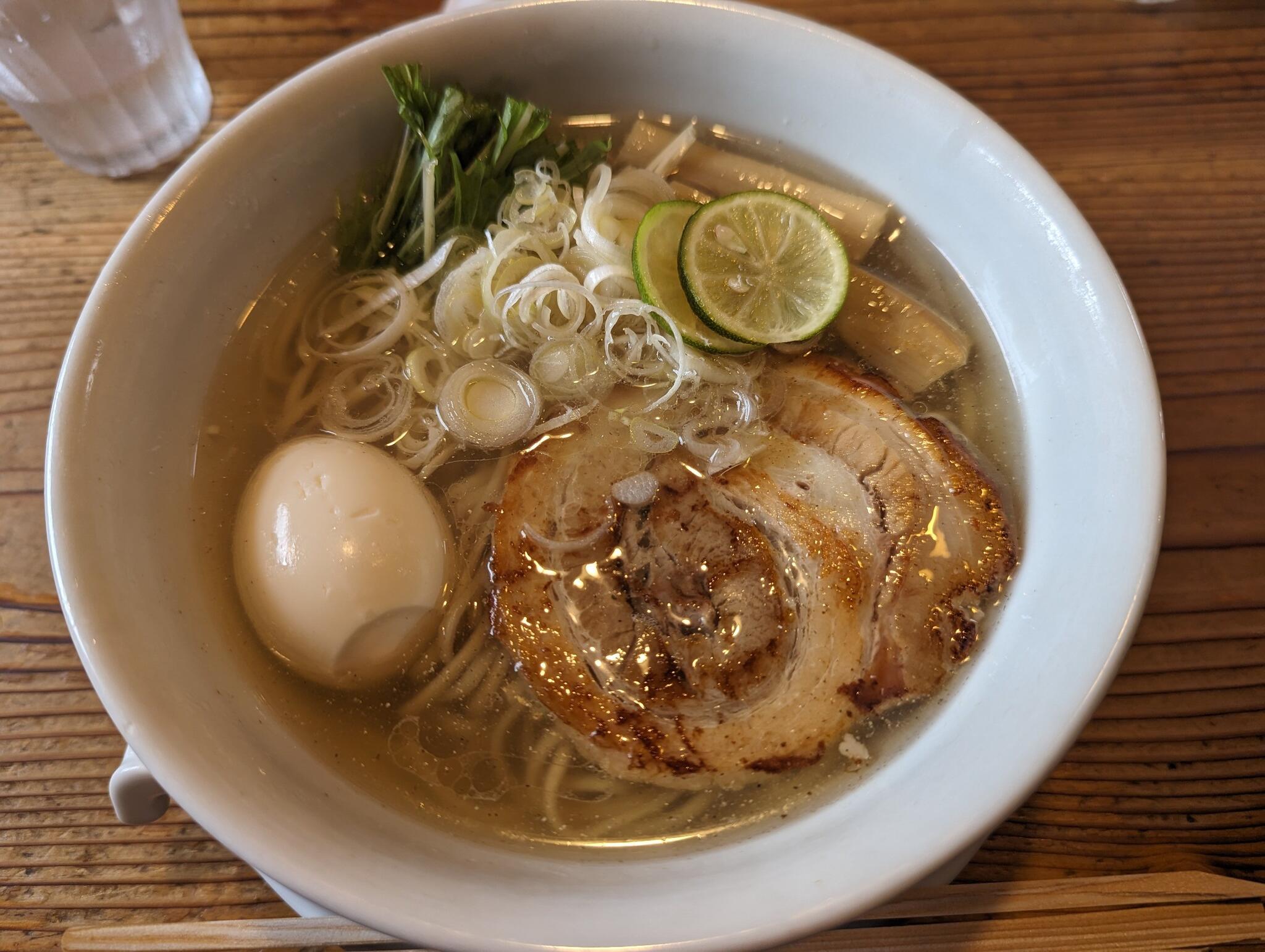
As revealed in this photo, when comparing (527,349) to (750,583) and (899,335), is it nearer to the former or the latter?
(750,583)

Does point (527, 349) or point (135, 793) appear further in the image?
point (527, 349)

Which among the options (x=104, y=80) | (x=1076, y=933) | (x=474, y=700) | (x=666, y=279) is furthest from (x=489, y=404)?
(x=1076, y=933)

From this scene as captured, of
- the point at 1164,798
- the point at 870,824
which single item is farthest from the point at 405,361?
the point at 1164,798

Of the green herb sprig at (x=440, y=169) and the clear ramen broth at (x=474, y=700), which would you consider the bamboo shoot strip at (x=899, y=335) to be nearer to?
the clear ramen broth at (x=474, y=700)

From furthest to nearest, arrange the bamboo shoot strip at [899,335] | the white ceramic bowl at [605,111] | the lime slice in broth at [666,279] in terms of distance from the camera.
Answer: the bamboo shoot strip at [899,335] < the lime slice in broth at [666,279] < the white ceramic bowl at [605,111]

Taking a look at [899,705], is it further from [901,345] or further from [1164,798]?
[901,345]

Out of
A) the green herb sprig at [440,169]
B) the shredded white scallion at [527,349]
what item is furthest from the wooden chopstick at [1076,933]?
the green herb sprig at [440,169]

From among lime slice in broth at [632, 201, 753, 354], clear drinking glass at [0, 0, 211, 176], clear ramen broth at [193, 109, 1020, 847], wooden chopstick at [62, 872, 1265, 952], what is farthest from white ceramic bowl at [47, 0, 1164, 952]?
clear drinking glass at [0, 0, 211, 176]
